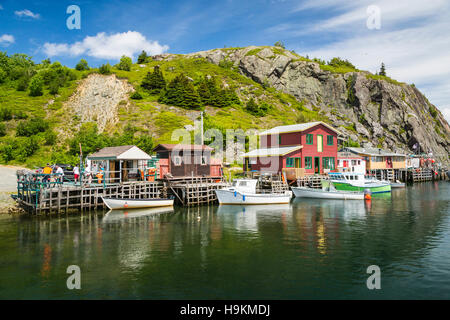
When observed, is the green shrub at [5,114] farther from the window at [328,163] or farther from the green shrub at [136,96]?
the window at [328,163]

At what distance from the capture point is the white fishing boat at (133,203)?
31.3 m

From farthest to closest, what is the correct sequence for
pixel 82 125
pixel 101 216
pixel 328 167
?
pixel 82 125 < pixel 328 167 < pixel 101 216

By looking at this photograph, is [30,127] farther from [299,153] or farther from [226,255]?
[226,255]

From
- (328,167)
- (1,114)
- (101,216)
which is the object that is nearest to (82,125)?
(1,114)

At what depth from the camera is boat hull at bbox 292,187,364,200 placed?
3981 cm

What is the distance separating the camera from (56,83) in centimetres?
8925

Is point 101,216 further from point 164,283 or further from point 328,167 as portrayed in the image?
point 328,167

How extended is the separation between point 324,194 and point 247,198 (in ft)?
39.7

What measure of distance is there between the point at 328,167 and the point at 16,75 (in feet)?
326

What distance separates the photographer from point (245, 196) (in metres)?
35.3

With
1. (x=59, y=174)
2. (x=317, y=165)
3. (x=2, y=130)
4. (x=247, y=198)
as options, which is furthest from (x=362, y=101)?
(x=2, y=130)

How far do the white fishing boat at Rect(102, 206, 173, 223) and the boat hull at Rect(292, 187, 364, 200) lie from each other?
61.6ft

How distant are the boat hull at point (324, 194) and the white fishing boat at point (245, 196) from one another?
6231mm
